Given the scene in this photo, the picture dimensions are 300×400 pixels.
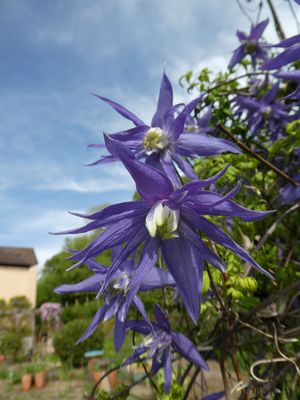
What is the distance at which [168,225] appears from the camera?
52 cm

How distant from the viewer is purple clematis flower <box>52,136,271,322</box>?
49 centimetres

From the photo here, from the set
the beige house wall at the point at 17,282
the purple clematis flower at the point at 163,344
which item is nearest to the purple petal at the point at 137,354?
the purple clematis flower at the point at 163,344

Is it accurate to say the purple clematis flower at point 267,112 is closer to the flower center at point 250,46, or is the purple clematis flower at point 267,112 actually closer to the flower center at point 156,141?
the flower center at point 250,46

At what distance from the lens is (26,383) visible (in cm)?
666

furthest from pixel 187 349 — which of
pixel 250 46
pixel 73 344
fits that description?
pixel 73 344

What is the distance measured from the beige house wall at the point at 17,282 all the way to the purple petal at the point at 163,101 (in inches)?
924

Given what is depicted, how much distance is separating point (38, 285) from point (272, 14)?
24385mm

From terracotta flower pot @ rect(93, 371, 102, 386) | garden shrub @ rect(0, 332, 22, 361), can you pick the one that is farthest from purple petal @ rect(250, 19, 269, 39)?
garden shrub @ rect(0, 332, 22, 361)

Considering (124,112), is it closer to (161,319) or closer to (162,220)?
(162,220)

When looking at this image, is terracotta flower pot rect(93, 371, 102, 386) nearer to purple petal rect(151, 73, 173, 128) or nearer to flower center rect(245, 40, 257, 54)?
flower center rect(245, 40, 257, 54)

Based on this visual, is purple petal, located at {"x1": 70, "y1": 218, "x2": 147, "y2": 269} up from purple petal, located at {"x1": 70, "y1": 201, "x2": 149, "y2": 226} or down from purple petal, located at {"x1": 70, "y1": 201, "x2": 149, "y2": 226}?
down

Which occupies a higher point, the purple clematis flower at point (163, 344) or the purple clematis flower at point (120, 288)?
the purple clematis flower at point (120, 288)

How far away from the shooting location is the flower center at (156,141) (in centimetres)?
76

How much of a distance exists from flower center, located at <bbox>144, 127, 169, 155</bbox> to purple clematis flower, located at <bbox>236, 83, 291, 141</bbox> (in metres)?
0.78
